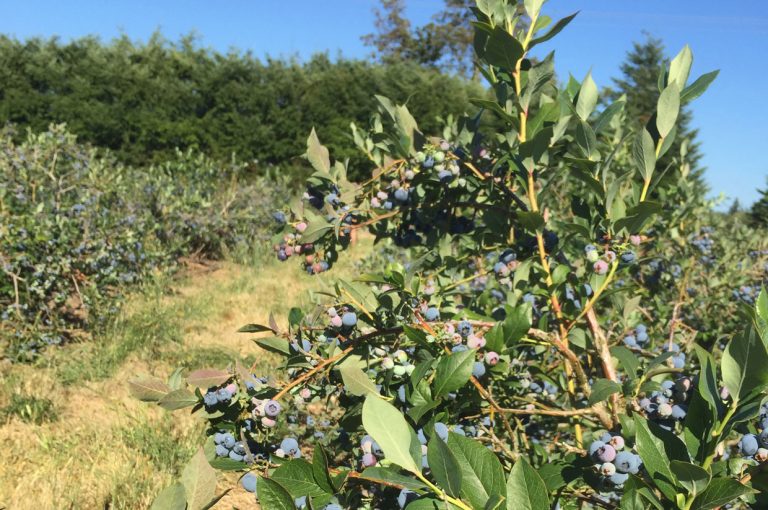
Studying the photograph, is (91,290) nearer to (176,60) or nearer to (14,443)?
(14,443)

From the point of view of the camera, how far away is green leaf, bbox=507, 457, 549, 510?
72 centimetres

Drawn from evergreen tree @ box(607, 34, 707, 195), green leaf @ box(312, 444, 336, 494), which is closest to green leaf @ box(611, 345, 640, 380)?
green leaf @ box(312, 444, 336, 494)

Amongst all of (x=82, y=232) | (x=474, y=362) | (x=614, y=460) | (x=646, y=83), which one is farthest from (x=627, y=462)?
(x=646, y=83)

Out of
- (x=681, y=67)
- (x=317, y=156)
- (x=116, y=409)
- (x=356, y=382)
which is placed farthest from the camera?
(x=116, y=409)

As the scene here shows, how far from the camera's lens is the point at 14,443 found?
265 cm

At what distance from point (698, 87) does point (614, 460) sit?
704mm

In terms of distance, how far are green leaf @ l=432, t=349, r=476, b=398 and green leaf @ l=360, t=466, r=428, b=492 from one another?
17cm

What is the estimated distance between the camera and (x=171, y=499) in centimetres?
75

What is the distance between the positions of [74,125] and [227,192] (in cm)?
372

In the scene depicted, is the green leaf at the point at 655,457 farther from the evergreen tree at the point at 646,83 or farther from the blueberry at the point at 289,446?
the evergreen tree at the point at 646,83

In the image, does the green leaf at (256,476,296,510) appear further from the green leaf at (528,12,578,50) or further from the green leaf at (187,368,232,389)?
the green leaf at (528,12,578,50)

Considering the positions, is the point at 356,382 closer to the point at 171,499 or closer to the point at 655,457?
the point at 171,499

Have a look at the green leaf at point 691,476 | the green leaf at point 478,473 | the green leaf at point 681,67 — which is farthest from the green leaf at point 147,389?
the green leaf at point 681,67

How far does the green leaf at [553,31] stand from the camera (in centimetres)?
115
